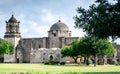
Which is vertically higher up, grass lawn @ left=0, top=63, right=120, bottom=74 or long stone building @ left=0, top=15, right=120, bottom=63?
long stone building @ left=0, top=15, right=120, bottom=63

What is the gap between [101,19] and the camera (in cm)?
3269

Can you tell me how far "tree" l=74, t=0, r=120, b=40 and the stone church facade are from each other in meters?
88.0

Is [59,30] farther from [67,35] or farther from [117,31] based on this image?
[117,31]

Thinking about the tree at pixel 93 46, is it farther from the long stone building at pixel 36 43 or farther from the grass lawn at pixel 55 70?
the long stone building at pixel 36 43

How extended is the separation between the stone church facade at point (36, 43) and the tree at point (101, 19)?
8803 centimetres

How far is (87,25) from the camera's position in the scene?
3481cm

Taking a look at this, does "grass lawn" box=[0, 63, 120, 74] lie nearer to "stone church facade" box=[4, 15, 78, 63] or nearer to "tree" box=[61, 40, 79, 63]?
"tree" box=[61, 40, 79, 63]

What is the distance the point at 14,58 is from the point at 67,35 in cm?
1868

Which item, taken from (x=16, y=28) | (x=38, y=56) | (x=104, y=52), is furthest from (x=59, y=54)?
(x=104, y=52)

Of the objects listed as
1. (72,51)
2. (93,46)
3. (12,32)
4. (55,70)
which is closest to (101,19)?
(55,70)

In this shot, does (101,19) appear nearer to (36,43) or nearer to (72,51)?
(72,51)

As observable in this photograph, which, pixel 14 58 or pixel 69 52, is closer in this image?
pixel 69 52

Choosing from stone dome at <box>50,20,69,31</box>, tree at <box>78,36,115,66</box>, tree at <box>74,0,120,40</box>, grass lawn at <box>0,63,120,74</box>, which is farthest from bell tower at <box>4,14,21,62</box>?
tree at <box>74,0,120,40</box>

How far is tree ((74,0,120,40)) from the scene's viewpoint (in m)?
32.3
